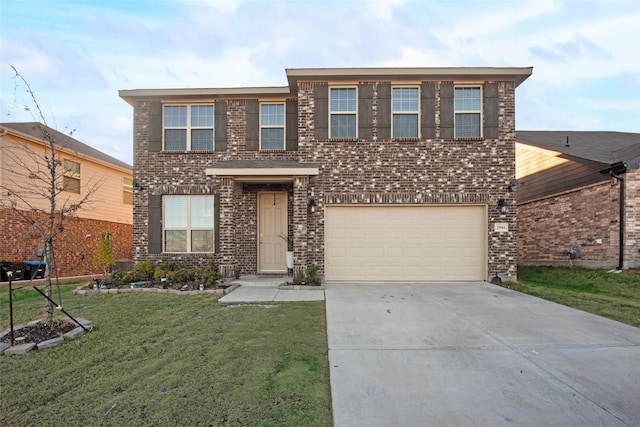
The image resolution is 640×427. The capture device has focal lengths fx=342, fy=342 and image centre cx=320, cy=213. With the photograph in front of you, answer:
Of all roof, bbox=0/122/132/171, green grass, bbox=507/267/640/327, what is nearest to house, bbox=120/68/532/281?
green grass, bbox=507/267/640/327

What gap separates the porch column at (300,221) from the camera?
30.3 feet

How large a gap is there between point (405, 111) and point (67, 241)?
546 inches

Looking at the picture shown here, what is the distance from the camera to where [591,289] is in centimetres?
902

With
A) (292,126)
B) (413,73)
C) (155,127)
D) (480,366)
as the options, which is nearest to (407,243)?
(413,73)

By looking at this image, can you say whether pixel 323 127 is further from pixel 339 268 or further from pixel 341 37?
pixel 341 37

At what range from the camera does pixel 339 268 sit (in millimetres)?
9625

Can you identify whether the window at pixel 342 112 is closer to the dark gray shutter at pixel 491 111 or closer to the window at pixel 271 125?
the window at pixel 271 125

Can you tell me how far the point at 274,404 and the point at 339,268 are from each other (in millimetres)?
6757

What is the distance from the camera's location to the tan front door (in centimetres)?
1051

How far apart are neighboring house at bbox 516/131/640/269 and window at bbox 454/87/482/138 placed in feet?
14.5

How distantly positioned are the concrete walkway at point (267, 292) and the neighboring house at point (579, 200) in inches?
349

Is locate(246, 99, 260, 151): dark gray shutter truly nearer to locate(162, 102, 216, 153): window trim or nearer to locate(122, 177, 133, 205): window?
locate(162, 102, 216, 153): window trim

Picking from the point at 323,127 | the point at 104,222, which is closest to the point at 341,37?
the point at 323,127

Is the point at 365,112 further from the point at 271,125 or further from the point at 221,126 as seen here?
the point at 221,126
